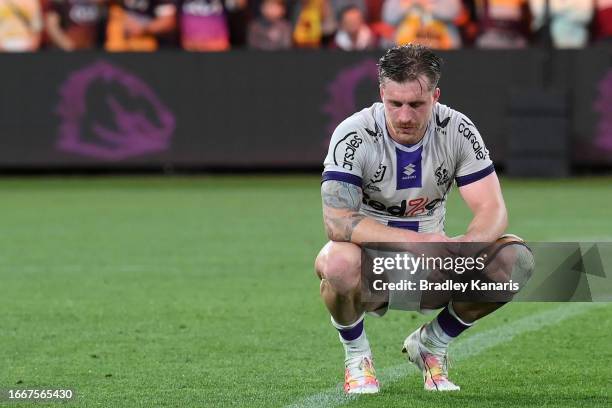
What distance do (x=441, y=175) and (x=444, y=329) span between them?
701 millimetres

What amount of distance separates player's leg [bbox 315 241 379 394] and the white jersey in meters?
0.36

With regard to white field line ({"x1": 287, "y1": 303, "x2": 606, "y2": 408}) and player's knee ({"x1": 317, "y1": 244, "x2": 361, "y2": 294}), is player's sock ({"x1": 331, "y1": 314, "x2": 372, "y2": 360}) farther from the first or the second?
player's knee ({"x1": 317, "y1": 244, "x2": 361, "y2": 294})

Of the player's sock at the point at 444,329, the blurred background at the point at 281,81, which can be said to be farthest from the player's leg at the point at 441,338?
the blurred background at the point at 281,81

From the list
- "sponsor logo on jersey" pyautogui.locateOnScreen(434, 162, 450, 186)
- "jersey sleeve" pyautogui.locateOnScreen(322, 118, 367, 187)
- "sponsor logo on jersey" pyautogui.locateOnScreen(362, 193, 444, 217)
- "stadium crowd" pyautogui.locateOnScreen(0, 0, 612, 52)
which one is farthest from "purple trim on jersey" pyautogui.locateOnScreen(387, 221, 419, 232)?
"stadium crowd" pyautogui.locateOnScreen(0, 0, 612, 52)

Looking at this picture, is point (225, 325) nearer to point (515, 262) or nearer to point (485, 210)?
point (485, 210)

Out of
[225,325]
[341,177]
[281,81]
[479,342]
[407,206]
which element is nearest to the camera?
[341,177]

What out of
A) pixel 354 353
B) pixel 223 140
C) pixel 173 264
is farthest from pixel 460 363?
pixel 223 140

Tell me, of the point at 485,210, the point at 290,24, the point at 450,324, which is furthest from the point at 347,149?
the point at 290,24

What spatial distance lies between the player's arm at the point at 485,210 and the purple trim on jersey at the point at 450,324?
44 centimetres

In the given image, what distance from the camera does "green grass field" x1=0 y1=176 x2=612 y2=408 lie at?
6652mm

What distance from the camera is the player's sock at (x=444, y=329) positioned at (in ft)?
21.9

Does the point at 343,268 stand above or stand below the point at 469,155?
below

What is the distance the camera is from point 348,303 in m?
6.43

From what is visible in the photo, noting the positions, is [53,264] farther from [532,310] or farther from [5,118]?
[5,118]
